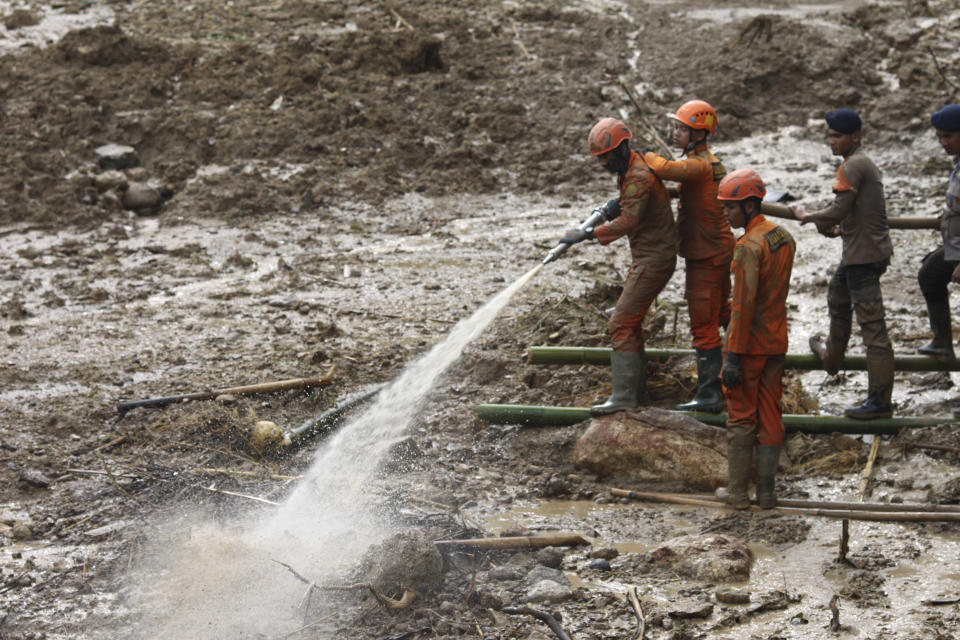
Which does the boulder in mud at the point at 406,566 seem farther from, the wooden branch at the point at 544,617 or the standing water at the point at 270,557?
the wooden branch at the point at 544,617

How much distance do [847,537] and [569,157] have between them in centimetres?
888

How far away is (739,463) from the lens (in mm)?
5762

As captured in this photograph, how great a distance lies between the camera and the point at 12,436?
23.1ft

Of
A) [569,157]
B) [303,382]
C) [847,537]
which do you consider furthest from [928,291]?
[569,157]

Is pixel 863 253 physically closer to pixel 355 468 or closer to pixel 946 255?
pixel 946 255

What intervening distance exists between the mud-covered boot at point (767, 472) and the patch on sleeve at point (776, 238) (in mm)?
1148

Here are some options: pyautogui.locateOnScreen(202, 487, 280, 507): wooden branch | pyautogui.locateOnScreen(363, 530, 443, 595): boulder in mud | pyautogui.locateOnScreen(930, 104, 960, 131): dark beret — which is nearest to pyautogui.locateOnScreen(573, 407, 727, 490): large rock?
pyautogui.locateOnScreen(363, 530, 443, 595): boulder in mud

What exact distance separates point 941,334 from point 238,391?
4928 mm

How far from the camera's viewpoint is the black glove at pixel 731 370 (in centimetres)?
558

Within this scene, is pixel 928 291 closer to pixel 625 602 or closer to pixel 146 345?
pixel 625 602

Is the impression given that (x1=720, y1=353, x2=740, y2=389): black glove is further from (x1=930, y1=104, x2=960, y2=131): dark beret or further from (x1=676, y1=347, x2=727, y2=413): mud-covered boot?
(x1=930, y1=104, x2=960, y2=131): dark beret

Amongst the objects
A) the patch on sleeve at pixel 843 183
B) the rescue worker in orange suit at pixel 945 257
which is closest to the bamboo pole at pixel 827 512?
the rescue worker in orange suit at pixel 945 257

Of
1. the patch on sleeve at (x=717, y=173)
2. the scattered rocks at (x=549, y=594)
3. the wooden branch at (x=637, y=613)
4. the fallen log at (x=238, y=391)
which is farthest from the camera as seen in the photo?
the fallen log at (x=238, y=391)

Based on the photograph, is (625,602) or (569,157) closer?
(625,602)
